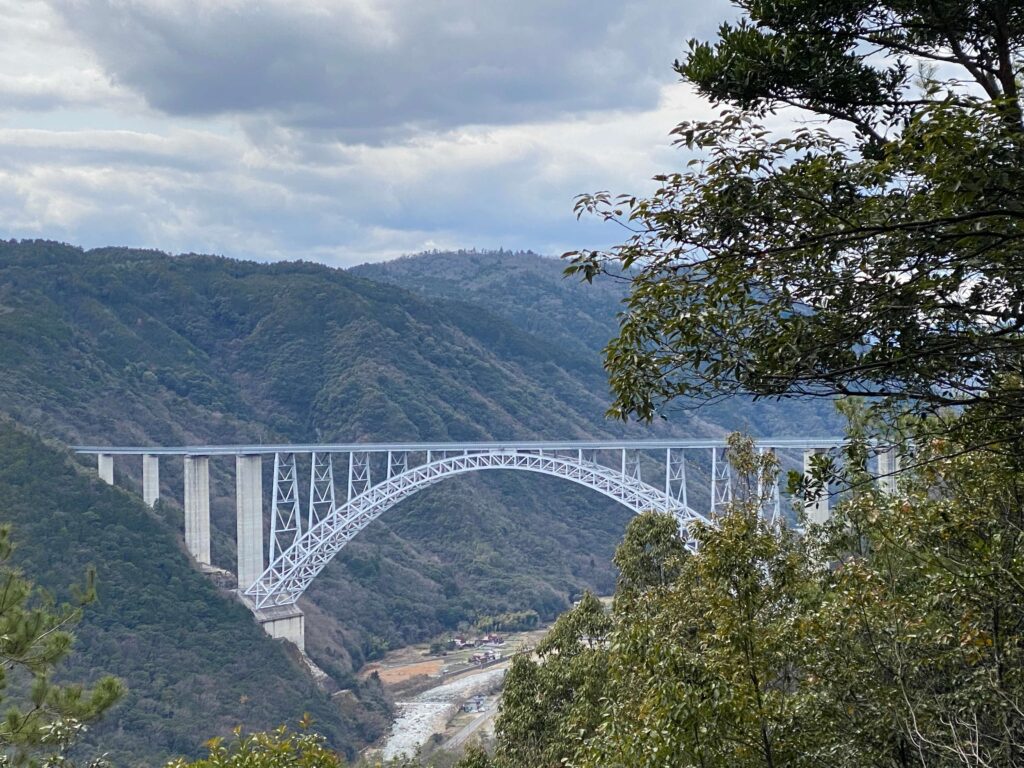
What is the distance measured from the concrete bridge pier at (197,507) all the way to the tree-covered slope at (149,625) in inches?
Answer: 37.3

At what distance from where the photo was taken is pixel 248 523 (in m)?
35.0

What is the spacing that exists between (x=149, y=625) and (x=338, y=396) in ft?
80.7

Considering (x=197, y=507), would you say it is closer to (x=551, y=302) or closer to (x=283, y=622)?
(x=283, y=622)

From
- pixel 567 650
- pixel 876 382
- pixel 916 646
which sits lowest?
pixel 567 650

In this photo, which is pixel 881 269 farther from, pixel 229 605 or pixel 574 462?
pixel 229 605

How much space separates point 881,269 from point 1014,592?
68.8 inches

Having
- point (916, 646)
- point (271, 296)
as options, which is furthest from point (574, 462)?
point (271, 296)

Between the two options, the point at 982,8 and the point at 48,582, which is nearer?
the point at 982,8

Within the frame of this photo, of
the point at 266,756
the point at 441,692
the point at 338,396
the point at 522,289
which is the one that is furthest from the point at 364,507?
the point at 522,289

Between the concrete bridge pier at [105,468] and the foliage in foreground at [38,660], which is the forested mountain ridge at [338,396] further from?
the foliage in foreground at [38,660]

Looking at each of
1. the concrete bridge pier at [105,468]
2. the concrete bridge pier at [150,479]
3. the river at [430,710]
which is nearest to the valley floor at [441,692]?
the river at [430,710]

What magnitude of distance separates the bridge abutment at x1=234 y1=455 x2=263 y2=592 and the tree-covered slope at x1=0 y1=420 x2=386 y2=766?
143 centimetres

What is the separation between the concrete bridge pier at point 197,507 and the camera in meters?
35.3

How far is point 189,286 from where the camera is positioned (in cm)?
5984
